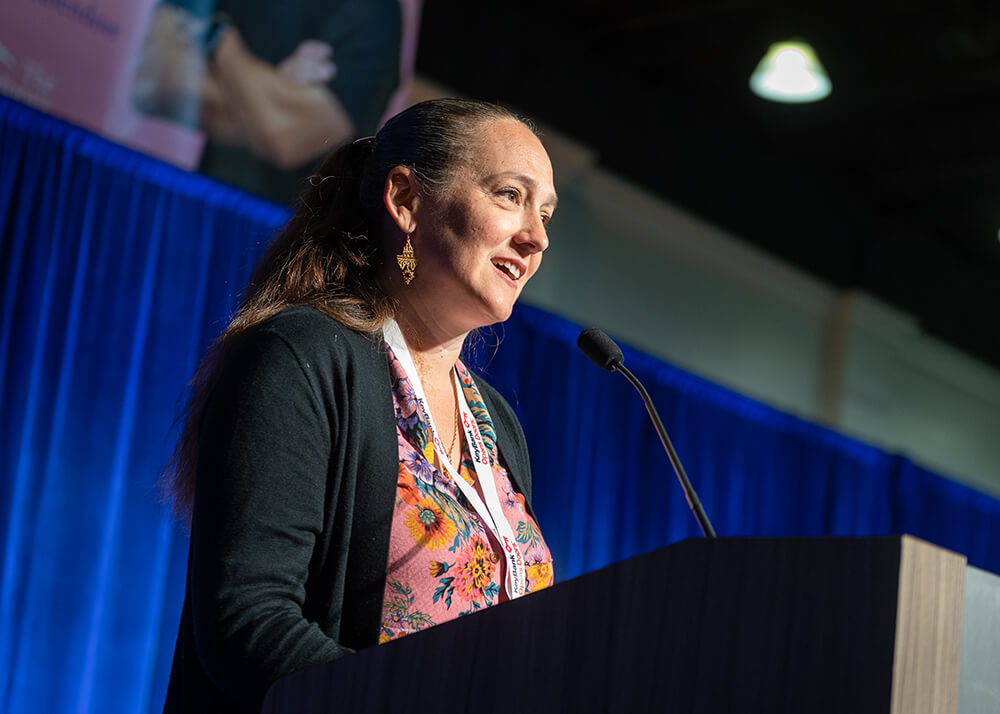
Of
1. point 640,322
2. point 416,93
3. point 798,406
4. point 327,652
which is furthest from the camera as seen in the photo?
point 798,406

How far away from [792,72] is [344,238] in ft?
14.6

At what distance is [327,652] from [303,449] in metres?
0.22

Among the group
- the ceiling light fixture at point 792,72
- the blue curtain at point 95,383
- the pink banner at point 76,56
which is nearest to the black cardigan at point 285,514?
the blue curtain at point 95,383

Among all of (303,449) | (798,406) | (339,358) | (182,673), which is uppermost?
(798,406)

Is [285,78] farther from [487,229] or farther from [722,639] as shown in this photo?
[722,639]

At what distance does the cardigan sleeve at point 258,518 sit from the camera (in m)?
1.14

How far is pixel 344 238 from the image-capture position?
66.7 inches

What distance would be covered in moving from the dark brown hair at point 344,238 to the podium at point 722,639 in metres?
0.59

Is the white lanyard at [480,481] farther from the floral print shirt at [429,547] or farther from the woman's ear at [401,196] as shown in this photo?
the woman's ear at [401,196]

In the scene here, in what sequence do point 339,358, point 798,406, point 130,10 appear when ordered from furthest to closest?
point 798,406, point 130,10, point 339,358

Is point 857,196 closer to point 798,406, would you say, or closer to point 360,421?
point 798,406

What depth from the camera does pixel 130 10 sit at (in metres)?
3.74

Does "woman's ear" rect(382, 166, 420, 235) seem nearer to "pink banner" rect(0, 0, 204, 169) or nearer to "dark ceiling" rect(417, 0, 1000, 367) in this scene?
"pink banner" rect(0, 0, 204, 169)

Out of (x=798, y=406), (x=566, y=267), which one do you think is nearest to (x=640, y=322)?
(x=566, y=267)
